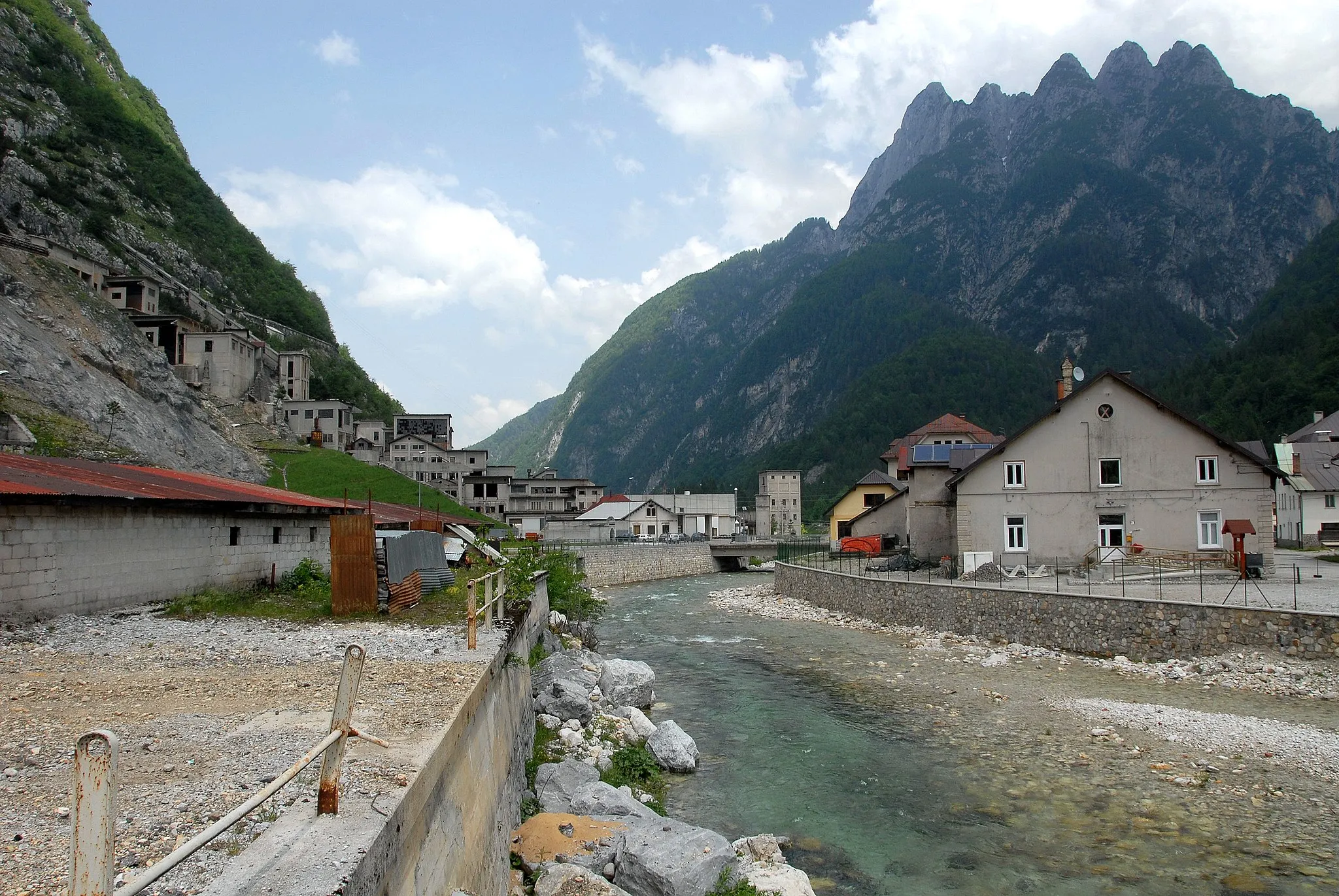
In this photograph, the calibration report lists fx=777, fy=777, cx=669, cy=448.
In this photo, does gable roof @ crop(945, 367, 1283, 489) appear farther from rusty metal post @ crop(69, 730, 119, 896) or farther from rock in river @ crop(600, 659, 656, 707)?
rusty metal post @ crop(69, 730, 119, 896)

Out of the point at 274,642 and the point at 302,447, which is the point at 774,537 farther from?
the point at 274,642

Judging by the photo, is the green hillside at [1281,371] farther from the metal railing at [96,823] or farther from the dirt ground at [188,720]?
the metal railing at [96,823]

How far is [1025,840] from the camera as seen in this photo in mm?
12359

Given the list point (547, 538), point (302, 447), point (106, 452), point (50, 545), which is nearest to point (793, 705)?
point (50, 545)

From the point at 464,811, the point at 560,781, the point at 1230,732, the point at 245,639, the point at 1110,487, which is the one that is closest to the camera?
the point at 464,811

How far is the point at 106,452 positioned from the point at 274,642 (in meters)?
31.0

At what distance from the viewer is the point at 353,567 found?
16.7m

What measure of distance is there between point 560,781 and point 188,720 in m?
6.66

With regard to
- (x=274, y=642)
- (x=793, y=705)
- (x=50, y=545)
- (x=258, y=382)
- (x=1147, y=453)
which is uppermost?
(x=258, y=382)

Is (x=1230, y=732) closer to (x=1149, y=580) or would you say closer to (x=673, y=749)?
(x=673, y=749)

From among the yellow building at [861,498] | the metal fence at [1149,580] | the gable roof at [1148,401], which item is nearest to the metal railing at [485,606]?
the metal fence at [1149,580]

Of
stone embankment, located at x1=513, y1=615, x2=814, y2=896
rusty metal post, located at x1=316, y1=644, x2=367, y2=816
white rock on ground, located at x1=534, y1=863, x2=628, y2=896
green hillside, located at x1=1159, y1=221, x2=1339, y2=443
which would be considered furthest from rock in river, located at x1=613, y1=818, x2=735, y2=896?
green hillside, located at x1=1159, y1=221, x2=1339, y2=443

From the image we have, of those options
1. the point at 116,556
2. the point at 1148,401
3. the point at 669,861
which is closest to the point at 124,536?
the point at 116,556

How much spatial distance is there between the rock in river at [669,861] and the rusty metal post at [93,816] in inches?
313
